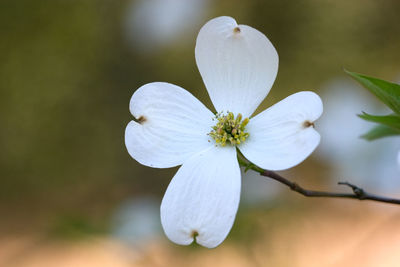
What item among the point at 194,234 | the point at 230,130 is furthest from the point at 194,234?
the point at 230,130

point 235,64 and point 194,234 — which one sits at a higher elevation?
point 235,64

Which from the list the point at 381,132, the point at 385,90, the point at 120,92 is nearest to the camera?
the point at 385,90

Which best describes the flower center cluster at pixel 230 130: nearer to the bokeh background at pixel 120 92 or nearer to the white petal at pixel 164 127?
the white petal at pixel 164 127

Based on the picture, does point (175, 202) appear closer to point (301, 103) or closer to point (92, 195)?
point (301, 103)

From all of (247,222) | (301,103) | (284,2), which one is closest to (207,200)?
(301,103)

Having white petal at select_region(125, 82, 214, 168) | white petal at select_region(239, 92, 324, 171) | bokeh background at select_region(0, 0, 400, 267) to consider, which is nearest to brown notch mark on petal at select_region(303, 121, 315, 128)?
white petal at select_region(239, 92, 324, 171)

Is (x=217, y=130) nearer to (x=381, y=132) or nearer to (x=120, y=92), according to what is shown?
(x=381, y=132)
